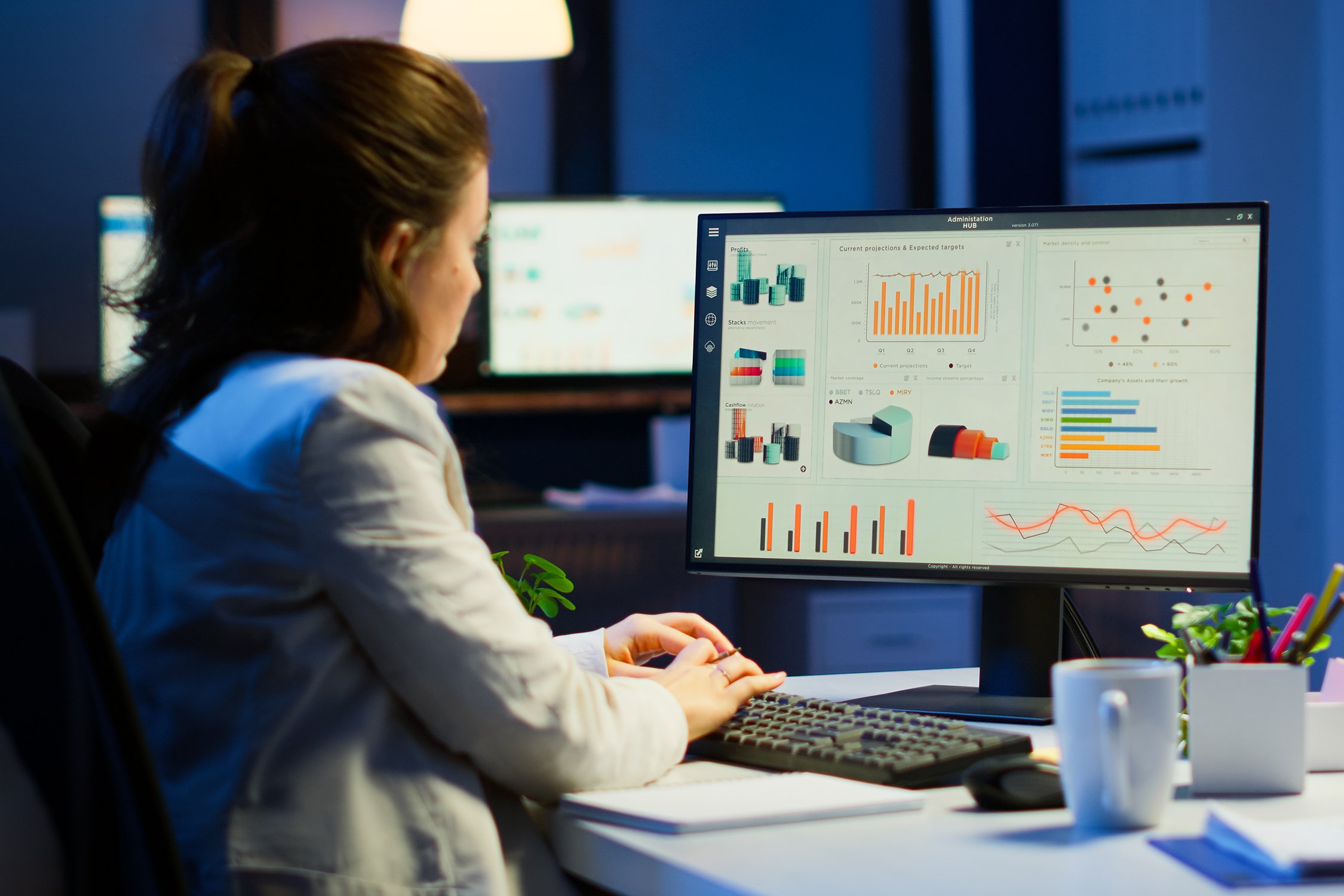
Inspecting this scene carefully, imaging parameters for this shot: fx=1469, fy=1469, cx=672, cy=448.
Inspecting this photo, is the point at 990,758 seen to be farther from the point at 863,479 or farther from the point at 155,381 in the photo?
the point at 155,381

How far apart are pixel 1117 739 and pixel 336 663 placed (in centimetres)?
47

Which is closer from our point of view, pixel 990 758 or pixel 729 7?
pixel 990 758

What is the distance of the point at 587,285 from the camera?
3549mm

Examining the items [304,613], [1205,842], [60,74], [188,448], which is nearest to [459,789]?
[304,613]

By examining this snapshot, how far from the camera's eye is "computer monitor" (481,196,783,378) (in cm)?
353

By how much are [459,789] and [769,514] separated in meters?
0.49

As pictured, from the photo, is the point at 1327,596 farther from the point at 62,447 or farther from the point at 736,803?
the point at 62,447

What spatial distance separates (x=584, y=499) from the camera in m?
3.37

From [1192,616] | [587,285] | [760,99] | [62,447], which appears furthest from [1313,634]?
[760,99]

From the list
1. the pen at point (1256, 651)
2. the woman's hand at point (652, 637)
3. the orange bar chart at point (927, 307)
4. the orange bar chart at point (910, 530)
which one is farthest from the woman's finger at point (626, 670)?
the pen at point (1256, 651)

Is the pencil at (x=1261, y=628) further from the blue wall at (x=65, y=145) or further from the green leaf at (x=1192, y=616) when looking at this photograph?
the blue wall at (x=65, y=145)

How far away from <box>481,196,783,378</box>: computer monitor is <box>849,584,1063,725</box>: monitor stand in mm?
2264

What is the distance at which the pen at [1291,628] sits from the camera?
98 centimetres

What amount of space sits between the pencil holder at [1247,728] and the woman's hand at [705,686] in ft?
1.08
